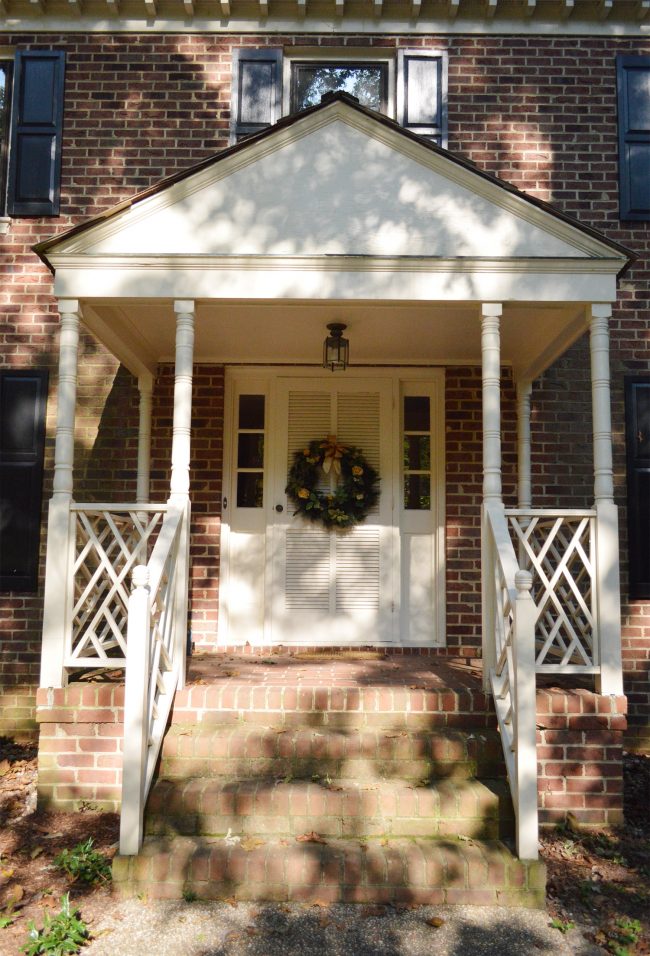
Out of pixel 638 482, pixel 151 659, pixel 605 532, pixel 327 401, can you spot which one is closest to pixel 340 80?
pixel 327 401

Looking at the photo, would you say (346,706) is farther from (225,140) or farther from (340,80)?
(340,80)

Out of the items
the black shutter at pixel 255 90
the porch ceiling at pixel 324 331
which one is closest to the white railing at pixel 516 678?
the porch ceiling at pixel 324 331

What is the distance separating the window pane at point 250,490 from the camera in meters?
6.27

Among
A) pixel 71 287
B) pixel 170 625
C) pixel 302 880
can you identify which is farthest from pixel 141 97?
pixel 302 880

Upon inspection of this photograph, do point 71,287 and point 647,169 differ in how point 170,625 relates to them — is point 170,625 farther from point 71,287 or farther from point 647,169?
point 647,169

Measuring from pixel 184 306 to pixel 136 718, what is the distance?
238 centimetres

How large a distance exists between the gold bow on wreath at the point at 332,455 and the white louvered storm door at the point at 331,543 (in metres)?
0.10

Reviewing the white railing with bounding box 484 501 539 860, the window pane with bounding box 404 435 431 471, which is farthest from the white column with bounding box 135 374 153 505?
the white railing with bounding box 484 501 539 860

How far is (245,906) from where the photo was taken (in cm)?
325

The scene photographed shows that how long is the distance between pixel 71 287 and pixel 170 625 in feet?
6.85

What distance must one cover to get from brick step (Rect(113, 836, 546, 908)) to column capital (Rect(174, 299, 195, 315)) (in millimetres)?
2910

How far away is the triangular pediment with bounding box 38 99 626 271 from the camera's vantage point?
14.8 ft

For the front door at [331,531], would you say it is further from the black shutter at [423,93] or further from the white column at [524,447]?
the black shutter at [423,93]

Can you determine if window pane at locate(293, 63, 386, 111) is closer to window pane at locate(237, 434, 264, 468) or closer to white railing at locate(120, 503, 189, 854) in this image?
window pane at locate(237, 434, 264, 468)
